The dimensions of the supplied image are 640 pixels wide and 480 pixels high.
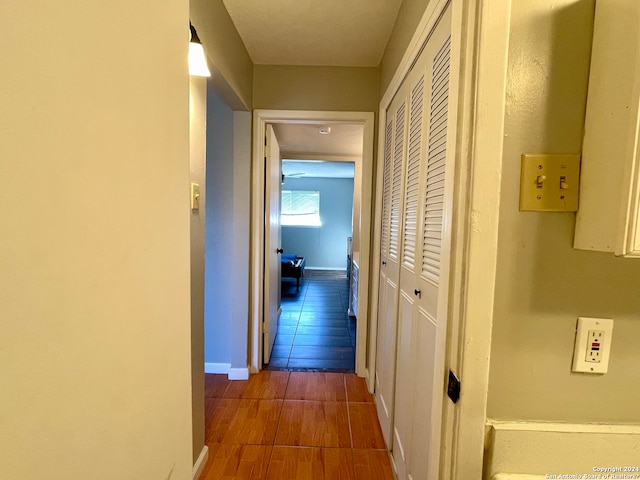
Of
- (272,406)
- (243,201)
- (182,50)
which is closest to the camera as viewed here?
(182,50)

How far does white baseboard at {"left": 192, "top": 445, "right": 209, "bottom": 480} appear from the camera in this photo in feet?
4.77

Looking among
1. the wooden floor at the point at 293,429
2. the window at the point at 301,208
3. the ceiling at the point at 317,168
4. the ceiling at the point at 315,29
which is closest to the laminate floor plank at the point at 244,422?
the wooden floor at the point at 293,429

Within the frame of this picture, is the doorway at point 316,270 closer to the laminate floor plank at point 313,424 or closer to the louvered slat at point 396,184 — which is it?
the laminate floor plank at point 313,424

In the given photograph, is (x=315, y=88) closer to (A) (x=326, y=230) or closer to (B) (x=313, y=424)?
(B) (x=313, y=424)

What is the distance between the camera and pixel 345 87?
227 cm

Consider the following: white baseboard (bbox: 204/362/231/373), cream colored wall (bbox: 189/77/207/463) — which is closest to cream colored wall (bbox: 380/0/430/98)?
cream colored wall (bbox: 189/77/207/463)

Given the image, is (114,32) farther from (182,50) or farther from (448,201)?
(448,201)

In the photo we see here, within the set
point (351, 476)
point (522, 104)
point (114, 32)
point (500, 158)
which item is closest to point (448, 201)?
point (500, 158)

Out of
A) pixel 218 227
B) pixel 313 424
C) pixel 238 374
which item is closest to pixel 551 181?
pixel 313 424

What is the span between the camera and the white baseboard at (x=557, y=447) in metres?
0.64

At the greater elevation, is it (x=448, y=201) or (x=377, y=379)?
(x=448, y=201)

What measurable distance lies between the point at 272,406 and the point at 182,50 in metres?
2.08

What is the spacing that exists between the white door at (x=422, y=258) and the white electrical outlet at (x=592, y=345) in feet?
0.92

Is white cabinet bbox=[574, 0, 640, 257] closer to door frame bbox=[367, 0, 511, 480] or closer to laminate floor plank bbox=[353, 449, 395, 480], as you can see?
door frame bbox=[367, 0, 511, 480]
